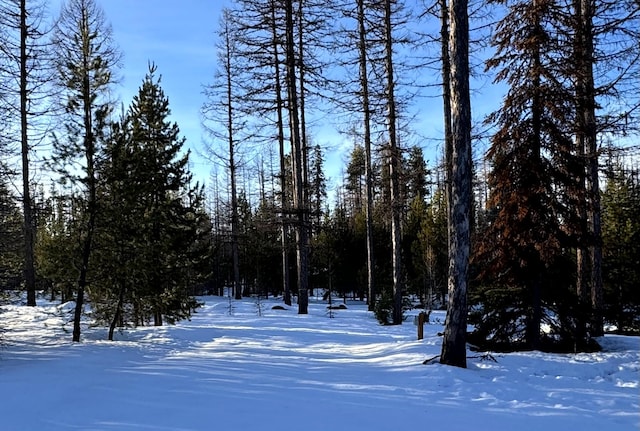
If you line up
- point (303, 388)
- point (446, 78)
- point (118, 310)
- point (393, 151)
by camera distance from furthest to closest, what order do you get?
1. point (393, 151)
2. point (446, 78)
3. point (118, 310)
4. point (303, 388)

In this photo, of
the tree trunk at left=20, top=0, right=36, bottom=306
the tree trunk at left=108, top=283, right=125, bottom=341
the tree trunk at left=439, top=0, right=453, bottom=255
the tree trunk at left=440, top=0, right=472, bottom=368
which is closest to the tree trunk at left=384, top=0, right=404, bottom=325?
the tree trunk at left=439, top=0, right=453, bottom=255

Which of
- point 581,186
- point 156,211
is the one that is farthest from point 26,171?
point 581,186

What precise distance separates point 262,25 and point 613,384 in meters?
16.1

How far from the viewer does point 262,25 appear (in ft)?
56.3

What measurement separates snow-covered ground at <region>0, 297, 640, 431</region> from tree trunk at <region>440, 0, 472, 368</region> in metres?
0.57

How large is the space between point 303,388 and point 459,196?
4.18 meters

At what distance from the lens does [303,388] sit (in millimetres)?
6273

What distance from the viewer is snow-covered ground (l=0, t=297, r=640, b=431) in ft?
16.4

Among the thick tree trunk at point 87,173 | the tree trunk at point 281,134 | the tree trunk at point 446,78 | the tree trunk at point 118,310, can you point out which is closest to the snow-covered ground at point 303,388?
the tree trunk at point 118,310

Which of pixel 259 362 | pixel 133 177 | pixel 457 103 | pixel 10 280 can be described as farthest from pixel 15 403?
pixel 457 103

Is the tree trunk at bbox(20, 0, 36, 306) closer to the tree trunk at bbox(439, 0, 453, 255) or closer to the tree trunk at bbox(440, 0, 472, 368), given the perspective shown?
the tree trunk at bbox(439, 0, 453, 255)

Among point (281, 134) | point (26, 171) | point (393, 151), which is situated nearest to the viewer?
Answer: point (393, 151)

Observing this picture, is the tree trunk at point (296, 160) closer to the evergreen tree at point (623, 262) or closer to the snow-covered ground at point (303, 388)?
the snow-covered ground at point (303, 388)

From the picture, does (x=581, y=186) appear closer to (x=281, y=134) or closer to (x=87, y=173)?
(x=87, y=173)
